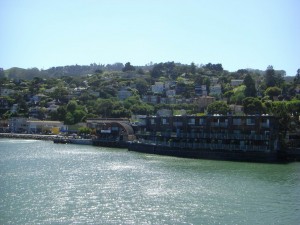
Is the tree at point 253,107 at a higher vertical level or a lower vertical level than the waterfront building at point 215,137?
higher

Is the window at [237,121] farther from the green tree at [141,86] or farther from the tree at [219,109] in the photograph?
the green tree at [141,86]

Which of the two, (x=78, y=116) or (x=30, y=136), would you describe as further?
(x=78, y=116)

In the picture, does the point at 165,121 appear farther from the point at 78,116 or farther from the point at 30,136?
the point at 78,116

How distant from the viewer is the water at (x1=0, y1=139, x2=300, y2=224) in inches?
874

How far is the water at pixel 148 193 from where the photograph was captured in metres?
22.2

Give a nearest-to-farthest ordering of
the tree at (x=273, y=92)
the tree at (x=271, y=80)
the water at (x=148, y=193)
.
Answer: the water at (x=148, y=193) → the tree at (x=273, y=92) → the tree at (x=271, y=80)

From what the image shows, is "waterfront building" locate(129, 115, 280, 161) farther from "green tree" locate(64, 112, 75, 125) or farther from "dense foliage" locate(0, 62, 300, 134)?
"green tree" locate(64, 112, 75, 125)

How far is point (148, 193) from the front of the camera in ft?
92.1

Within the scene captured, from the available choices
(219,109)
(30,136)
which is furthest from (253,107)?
(30,136)

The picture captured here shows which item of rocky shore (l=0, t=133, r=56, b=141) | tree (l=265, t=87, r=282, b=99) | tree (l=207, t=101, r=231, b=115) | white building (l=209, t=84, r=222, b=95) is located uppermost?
white building (l=209, t=84, r=222, b=95)

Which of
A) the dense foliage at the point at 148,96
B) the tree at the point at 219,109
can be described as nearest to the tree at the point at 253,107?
the dense foliage at the point at 148,96

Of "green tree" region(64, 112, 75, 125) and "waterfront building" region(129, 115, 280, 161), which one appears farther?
"green tree" region(64, 112, 75, 125)

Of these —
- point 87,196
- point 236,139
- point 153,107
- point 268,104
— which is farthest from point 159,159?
point 153,107

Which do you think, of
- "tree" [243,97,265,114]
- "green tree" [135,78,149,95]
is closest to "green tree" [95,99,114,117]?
"green tree" [135,78,149,95]
